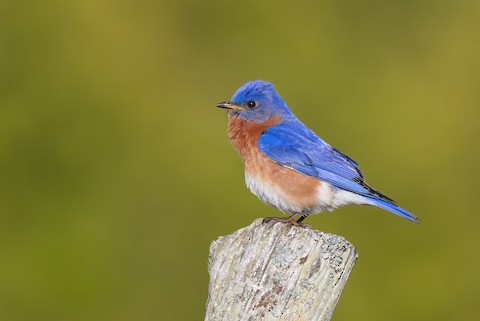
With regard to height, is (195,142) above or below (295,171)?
above

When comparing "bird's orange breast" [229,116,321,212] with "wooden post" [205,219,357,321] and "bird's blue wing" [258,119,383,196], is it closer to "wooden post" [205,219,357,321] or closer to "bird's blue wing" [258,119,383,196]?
"bird's blue wing" [258,119,383,196]

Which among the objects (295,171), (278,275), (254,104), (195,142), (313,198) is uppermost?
(254,104)

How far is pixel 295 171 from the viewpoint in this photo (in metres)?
7.98

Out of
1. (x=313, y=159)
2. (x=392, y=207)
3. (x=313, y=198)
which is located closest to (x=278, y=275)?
(x=392, y=207)

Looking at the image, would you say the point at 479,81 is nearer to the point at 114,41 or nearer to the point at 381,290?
the point at 381,290

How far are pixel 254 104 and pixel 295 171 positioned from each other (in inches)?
34.4

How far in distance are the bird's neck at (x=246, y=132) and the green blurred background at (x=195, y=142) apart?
426 centimetres

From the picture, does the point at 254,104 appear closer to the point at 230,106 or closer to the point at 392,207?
the point at 230,106

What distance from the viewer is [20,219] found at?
1327cm

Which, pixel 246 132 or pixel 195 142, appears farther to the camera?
pixel 195 142

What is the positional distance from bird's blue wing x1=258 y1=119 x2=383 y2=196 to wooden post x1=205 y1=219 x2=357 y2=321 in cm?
234

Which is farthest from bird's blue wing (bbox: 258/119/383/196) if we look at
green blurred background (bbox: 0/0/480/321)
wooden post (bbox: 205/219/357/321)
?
green blurred background (bbox: 0/0/480/321)

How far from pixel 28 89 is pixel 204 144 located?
268 cm

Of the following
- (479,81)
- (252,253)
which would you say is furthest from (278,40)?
(252,253)
